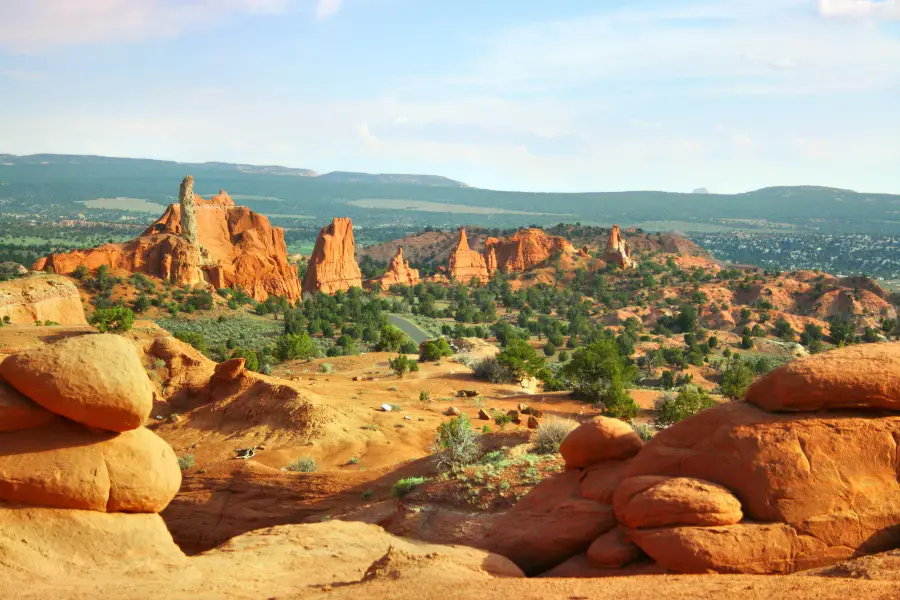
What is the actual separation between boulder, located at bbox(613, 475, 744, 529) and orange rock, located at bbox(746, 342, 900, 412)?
1.91 meters

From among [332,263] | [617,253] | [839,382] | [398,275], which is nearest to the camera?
[839,382]

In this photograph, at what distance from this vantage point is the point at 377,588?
10.7m

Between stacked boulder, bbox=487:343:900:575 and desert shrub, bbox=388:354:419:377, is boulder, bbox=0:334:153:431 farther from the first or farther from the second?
desert shrub, bbox=388:354:419:377

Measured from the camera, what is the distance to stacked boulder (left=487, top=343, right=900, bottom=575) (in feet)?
36.5

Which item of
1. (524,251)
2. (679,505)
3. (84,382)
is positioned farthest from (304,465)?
(524,251)

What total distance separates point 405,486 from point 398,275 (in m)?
106

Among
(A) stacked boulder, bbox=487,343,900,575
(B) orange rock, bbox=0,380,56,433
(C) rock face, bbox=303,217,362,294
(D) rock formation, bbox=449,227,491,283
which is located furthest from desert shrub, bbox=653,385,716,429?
(D) rock formation, bbox=449,227,491,283

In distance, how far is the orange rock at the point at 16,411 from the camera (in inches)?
472

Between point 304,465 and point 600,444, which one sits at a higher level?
point 600,444

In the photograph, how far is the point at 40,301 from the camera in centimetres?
4812

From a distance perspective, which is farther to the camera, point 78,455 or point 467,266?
point 467,266

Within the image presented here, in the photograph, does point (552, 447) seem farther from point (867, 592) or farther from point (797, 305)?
Result: point (797, 305)

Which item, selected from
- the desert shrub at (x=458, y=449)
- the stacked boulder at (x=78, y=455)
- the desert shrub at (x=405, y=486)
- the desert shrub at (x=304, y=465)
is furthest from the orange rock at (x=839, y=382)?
the desert shrub at (x=304, y=465)

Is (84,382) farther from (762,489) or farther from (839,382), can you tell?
(839,382)
